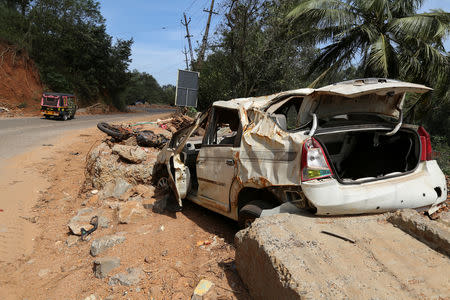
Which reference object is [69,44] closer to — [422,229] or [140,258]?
[140,258]

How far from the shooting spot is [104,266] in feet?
10.9

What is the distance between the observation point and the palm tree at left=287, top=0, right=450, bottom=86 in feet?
32.0

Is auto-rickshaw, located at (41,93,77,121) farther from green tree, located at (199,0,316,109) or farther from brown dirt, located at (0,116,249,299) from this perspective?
brown dirt, located at (0,116,249,299)

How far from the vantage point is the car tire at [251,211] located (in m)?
2.99

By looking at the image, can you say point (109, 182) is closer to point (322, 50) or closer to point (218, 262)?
point (218, 262)

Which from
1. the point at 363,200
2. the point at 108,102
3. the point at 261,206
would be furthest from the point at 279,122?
the point at 108,102

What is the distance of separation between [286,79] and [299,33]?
2636 mm

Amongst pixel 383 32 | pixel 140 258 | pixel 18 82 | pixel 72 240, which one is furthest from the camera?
pixel 18 82

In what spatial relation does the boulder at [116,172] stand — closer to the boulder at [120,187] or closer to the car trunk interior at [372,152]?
the boulder at [120,187]

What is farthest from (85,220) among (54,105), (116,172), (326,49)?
(54,105)

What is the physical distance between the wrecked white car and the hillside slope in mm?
25204

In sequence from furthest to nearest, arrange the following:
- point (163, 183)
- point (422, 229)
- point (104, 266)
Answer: point (163, 183)
point (104, 266)
point (422, 229)

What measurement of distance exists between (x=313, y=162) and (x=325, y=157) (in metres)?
0.12

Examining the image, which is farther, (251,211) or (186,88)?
(186,88)
